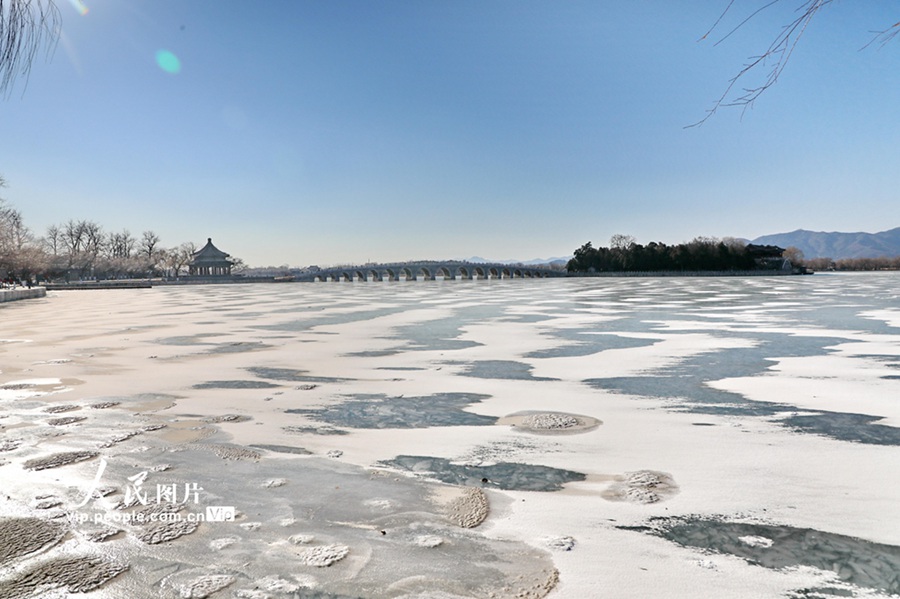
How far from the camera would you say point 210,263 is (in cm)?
9256

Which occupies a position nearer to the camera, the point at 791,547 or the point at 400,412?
the point at 791,547

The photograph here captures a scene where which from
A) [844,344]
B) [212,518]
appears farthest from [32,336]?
[844,344]

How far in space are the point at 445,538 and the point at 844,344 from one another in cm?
1130

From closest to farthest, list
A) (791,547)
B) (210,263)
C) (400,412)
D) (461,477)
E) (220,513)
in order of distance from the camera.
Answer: (791,547) → (220,513) → (461,477) → (400,412) → (210,263)

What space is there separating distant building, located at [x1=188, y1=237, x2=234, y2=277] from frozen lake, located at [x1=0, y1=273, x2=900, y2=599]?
3548 inches

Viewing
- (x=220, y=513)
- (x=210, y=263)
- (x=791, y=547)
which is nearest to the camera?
(x=791, y=547)

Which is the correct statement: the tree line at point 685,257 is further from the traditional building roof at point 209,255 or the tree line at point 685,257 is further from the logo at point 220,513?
the logo at point 220,513

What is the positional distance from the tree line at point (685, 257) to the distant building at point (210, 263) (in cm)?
7200

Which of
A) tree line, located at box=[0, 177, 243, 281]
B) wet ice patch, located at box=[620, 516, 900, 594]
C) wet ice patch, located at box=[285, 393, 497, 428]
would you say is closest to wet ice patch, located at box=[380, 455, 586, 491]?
wet ice patch, located at box=[620, 516, 900, 594]

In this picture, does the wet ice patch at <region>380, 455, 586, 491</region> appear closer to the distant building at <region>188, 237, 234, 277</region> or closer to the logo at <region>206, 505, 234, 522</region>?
the logo at <region>206, 505, 234, 522</region>

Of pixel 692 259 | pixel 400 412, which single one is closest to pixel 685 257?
pixel 692 259

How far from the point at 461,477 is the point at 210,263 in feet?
321

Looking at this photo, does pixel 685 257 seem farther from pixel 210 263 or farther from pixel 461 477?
Result: pixel 461 477

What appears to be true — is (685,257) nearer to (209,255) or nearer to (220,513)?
(209,255)
